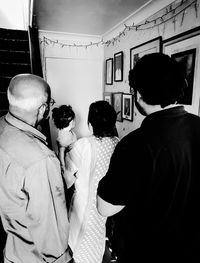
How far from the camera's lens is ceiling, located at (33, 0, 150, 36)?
2.57m

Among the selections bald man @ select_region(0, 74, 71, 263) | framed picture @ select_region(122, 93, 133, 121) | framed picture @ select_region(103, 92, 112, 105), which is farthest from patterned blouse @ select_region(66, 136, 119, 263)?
framed picture @ select_region(103, 92, 112, 105)

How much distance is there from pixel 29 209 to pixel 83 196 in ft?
2.22

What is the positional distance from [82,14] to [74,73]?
1.35 metres

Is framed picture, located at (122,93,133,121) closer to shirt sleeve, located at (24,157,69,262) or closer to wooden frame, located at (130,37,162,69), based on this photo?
wooden frame, located at (130,37,162,69)

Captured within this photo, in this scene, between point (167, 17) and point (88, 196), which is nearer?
point (88, 196)

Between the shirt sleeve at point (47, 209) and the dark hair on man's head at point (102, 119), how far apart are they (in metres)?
0.61

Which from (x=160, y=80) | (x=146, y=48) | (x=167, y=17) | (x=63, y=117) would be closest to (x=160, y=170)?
(x=160, y=80)

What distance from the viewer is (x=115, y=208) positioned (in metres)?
0.95

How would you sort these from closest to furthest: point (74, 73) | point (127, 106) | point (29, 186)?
1. point (29, 186)
2. point (127, 106)
3. point (74, 73)

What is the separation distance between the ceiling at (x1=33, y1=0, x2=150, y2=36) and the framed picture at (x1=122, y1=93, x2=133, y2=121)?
46.0 inches

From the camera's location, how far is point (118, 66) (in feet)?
11.7

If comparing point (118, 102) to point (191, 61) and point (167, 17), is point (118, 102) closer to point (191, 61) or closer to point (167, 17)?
point (167, 17)

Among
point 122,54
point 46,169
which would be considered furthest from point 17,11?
point 46,169

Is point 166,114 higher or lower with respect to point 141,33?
lower
